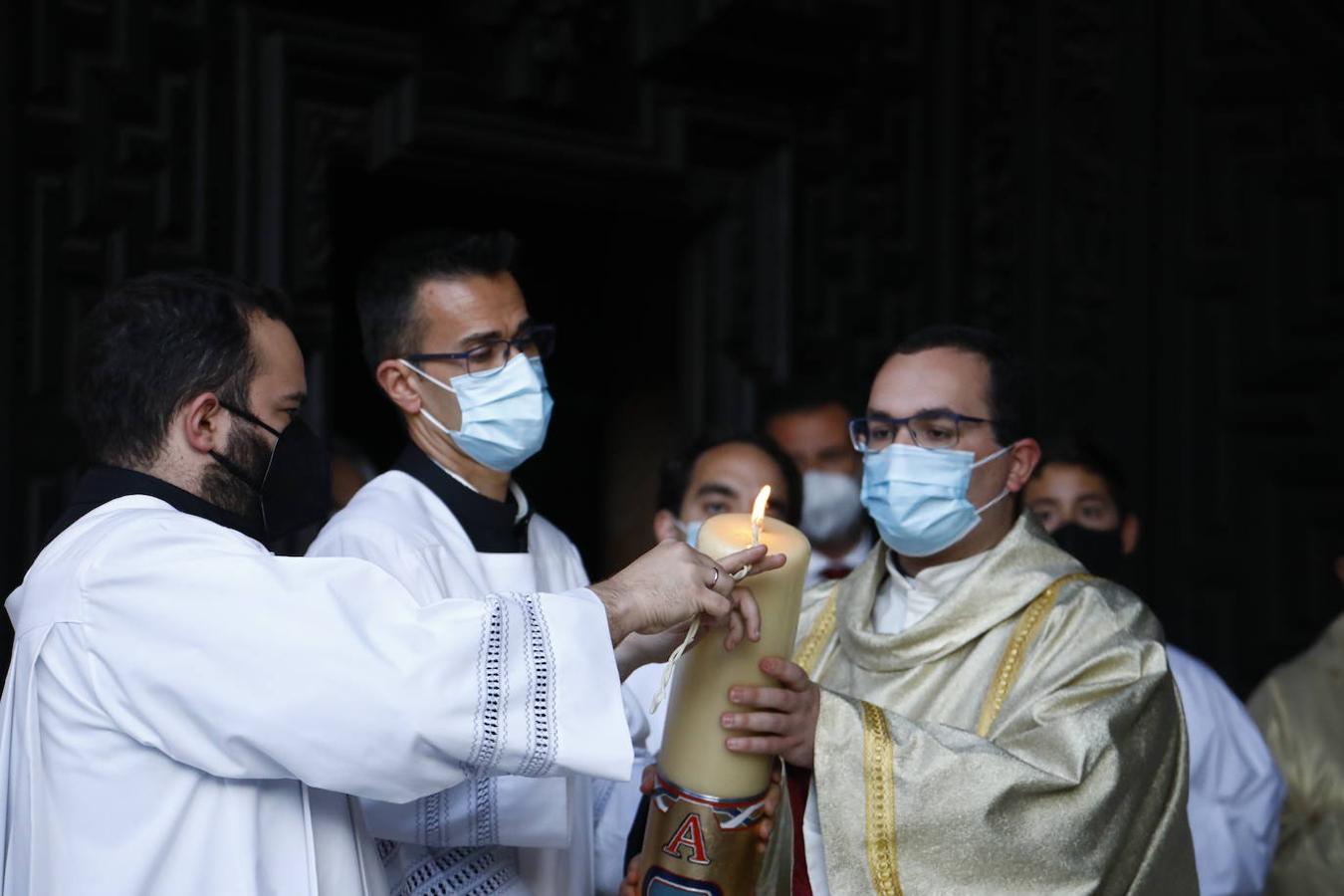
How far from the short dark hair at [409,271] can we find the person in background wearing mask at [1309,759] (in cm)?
267

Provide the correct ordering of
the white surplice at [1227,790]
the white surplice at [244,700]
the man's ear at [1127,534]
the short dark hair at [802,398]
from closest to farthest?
the white surplice at [244,700]
the white surplice at [1227,790]
the man's ear at [1127,534]
the short dark hair at [802,398]

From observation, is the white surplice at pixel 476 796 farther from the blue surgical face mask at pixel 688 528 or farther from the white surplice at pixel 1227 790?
the white surplice at pixel 1227 790

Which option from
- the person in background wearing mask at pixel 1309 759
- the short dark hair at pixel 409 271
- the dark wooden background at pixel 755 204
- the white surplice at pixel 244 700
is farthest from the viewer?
the person in background wearing mask at pixel 1309 759

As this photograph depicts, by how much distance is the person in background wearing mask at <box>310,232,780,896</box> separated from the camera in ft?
8.71

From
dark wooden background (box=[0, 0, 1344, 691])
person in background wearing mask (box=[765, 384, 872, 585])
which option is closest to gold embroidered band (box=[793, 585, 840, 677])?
person in background wearing mask (box=[765, 384, 872, 585])

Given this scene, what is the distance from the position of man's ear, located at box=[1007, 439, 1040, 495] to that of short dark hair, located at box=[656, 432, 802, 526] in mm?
915

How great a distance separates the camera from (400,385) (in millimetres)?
3170

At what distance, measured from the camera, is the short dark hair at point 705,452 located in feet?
13.4

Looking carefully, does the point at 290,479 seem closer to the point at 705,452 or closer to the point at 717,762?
the point at 717,762

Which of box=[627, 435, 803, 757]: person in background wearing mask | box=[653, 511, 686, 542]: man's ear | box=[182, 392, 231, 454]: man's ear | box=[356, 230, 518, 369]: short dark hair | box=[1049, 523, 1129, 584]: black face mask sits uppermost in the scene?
box=[356, 230, 518, 369]: short dark hair

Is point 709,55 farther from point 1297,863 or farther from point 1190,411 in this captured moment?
point 1297,863

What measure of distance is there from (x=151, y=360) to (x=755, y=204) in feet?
10.8

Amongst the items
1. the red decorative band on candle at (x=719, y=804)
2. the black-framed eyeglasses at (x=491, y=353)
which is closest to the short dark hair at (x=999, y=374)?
the black-framed eyeglasses at (x=491, y=353)

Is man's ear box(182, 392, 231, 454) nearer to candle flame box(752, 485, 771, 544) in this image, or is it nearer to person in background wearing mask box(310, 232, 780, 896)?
person in background wearing mask box(310, 232, 780, 896)
